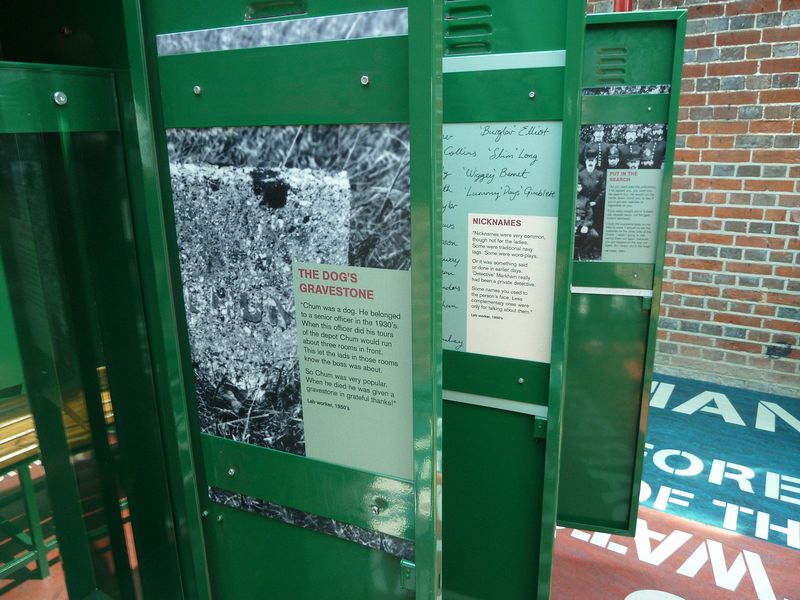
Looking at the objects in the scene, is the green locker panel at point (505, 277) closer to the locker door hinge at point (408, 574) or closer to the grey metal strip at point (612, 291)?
the locker door hinge at point (408, 574)

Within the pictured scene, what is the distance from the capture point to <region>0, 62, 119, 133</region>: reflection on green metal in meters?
1.08

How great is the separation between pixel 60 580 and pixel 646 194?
7.35 ft

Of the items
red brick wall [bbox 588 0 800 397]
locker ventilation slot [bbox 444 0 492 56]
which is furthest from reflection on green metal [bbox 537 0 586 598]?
red brick wall [bbox 588 0 800 397]

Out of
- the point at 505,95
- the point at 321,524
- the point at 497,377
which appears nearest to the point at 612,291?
the point at 497,377

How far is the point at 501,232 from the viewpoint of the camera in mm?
1709

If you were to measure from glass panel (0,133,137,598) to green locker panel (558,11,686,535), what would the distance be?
1.83 metres

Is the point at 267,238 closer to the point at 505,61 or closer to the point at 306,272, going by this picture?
A: the point at 306,272

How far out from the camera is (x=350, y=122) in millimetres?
972

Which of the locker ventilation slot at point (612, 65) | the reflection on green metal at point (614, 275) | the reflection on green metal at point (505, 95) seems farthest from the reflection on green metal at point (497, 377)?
the locker ventilation slot at point (612, 65)

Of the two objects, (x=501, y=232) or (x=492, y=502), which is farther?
(x=492, y=502)

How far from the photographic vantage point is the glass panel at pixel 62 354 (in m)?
1.20

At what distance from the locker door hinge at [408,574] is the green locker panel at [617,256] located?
1726 mm

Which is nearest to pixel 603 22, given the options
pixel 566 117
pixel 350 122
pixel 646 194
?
pixel 646 194

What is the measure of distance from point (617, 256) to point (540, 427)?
1.04 m
